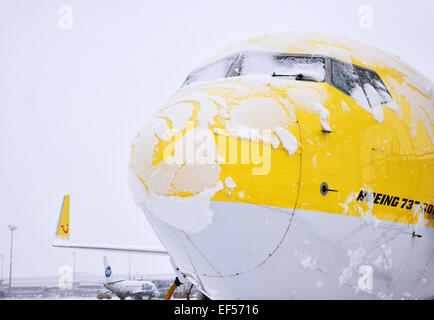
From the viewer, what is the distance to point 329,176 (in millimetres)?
4270

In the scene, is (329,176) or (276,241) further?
(329,176)

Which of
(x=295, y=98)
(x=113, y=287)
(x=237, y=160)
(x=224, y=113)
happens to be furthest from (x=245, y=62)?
(x=113, y=287)

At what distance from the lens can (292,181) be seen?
4020 millimetres

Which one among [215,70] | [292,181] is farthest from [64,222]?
[292,181]

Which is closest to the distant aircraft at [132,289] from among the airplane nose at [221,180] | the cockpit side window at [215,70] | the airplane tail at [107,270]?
the airplane tail at [107,270]

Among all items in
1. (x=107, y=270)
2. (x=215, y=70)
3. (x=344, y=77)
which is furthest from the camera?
(x=107, y=270)

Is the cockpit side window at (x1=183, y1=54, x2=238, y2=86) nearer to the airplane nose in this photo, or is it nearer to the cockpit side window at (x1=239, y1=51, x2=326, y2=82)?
the cockpit side window at (x1=239, y1=51, x2=326, y2=82)

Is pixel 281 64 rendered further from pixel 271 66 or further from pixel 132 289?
pixel 132 289

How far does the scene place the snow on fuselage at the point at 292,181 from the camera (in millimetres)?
3836

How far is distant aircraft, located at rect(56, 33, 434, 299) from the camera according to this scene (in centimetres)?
384

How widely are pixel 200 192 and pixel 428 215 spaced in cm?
279

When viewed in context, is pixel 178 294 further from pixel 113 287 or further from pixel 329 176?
pixel 329 176
